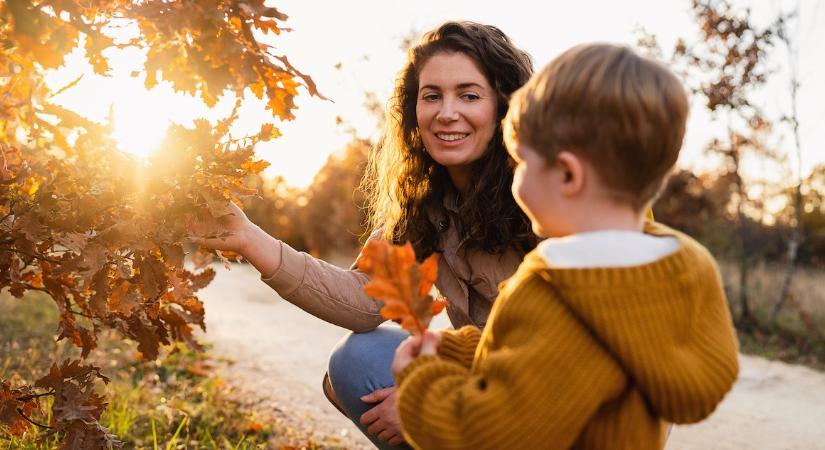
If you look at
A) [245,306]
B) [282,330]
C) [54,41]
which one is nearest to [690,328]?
[54,41]

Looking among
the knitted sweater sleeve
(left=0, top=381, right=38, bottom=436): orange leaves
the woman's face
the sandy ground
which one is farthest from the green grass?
→ the knitted sweater sleeve

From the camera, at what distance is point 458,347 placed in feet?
5.39

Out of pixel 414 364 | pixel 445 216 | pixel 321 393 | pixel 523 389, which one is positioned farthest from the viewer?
pixel 321 393

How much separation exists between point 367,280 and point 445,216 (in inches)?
16.2

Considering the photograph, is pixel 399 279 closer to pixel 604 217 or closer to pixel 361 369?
pixel 604 217

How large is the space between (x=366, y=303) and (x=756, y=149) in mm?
7981

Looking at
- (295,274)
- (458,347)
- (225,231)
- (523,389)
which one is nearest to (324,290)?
(295,274)

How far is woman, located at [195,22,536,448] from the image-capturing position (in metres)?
2.52

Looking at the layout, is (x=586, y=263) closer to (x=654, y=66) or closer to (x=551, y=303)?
(x=551, y=303)

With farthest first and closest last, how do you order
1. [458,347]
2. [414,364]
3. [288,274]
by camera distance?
1. [288,274]
2. [458,347]
3. [414,364]

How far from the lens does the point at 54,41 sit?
1.55m

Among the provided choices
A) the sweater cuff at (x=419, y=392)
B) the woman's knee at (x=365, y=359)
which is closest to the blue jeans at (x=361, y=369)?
the woman's knee at (x=365, y=359)

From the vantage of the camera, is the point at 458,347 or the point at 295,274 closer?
the point at 458,347

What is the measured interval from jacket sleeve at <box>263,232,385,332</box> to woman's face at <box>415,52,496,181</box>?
0.61 meters
